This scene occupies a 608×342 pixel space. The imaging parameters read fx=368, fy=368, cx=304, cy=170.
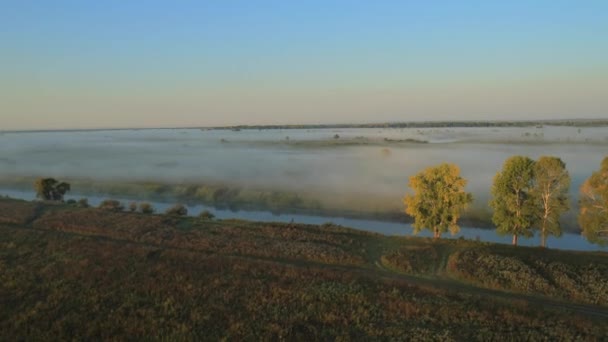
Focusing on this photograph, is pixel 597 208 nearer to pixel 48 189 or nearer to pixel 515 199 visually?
pixel 515 199

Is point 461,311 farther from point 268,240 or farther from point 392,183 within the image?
point 392,183

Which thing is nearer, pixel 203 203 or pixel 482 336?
pixel 482 336

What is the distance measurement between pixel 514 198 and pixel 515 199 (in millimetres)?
163

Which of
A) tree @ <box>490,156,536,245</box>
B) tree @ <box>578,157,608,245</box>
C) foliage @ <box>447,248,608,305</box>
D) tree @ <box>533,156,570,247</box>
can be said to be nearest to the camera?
foliage @ <box>447,248,608,305</box>

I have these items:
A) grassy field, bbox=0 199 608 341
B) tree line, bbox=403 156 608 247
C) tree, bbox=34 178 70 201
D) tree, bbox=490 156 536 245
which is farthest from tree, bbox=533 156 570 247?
tree, bbox=34 178 70 201

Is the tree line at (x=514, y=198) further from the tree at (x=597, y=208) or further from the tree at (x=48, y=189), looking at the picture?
the tree at (x=48, y=189)

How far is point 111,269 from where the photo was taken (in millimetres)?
27625

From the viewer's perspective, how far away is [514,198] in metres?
46.2

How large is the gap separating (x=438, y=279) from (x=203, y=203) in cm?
6913

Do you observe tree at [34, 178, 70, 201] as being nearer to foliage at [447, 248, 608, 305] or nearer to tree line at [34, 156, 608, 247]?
tree line at [34, 156, 608, 247]

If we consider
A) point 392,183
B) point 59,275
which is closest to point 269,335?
point 59,275

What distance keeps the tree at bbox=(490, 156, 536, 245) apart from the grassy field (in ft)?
24.1

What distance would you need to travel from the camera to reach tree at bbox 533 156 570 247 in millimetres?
45094

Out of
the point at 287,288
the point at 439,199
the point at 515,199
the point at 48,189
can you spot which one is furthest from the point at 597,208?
the point at 48,189
